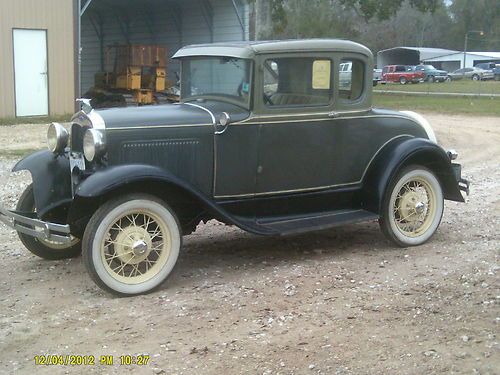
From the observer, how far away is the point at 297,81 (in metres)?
5.95

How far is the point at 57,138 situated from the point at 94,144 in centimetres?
70

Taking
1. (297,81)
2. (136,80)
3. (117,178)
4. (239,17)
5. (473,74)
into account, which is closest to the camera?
(117,178)

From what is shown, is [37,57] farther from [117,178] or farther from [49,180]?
[117,178]

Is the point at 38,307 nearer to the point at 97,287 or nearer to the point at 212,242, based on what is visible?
the point at 97,287

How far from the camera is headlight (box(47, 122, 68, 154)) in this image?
221 inches

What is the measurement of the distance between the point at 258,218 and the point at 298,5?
60.2 meters

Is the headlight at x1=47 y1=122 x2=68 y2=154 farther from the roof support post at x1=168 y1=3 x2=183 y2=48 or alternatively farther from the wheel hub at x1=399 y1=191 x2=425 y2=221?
the roof support post at x1=168 y1=3 x2=183 y2=48

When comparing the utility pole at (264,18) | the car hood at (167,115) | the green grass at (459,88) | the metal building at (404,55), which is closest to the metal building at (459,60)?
the metal building at (404,55)

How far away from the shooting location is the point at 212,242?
6730 millimetres

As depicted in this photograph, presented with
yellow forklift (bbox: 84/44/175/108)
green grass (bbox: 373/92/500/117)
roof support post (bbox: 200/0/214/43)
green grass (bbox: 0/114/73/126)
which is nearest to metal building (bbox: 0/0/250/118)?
green grass (bbox: 0/114/73/126)

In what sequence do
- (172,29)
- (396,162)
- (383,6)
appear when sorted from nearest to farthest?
(396,162) → (172,29) → (383,6)

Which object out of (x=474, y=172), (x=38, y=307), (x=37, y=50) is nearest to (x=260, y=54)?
(x=38, y=307)

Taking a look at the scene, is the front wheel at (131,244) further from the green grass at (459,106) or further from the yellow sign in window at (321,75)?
the green grass at (459,106)

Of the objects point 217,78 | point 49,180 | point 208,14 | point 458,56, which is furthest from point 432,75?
point 49,180
